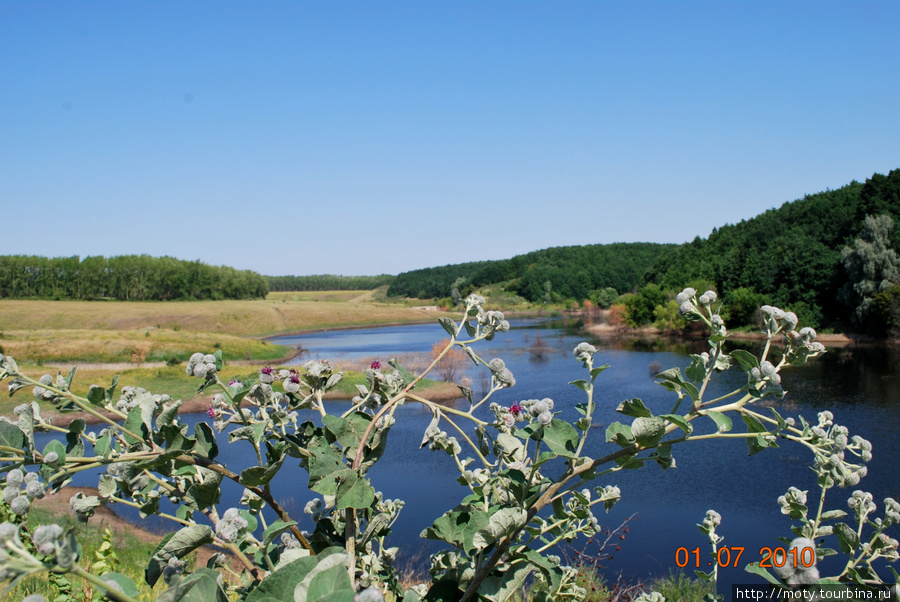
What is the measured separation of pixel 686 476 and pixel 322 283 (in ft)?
522

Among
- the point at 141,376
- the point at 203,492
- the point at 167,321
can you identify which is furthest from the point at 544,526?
the point at 167,321

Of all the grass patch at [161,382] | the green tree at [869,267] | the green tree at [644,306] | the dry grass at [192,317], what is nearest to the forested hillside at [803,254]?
the green tree at [869,267]

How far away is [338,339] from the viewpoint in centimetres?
5856

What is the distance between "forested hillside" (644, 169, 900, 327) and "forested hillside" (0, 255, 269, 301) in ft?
224

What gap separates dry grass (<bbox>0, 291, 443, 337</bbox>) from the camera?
59.3 m

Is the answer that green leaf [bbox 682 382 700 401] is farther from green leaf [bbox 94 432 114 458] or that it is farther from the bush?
green leaf [bbox 94 432 114 458]

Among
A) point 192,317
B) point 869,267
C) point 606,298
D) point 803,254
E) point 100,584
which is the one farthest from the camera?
point 606,298

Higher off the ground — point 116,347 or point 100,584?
point 100,584

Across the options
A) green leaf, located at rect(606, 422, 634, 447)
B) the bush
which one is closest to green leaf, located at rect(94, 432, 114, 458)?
the bush

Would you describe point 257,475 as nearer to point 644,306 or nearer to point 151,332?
point 151,332

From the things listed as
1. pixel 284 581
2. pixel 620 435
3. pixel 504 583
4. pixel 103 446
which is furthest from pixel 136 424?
pixel 620 435

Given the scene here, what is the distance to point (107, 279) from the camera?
8256 centimetres

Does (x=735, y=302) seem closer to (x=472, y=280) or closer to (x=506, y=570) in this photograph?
(x=506, y=570)

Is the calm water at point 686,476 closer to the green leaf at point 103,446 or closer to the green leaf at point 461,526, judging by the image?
the green leaf at point 461,526
